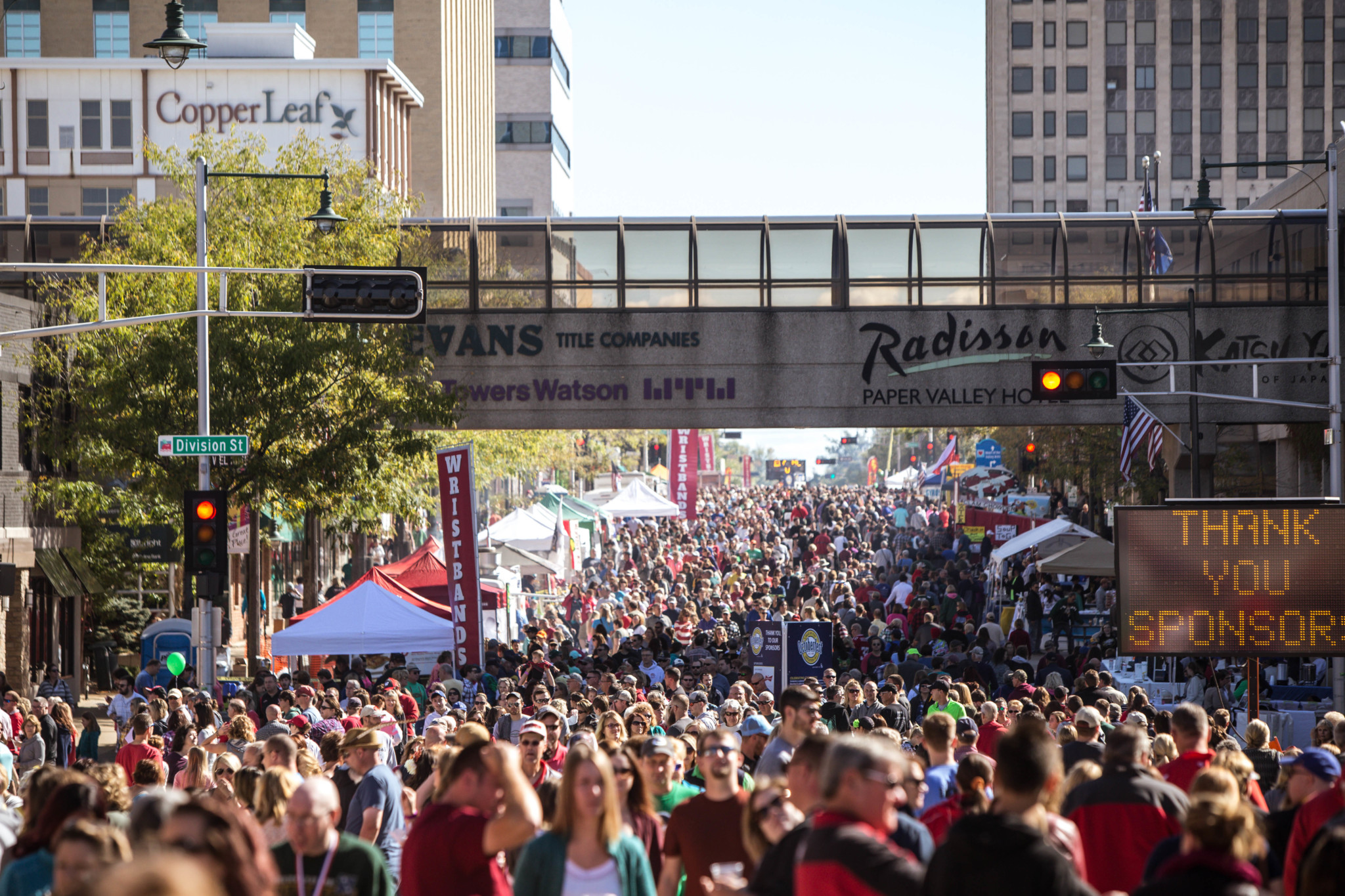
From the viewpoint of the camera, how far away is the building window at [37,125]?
63.1 m

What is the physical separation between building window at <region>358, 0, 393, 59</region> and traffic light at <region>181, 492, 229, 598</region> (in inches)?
2316

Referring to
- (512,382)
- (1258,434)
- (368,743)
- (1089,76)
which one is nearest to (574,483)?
(1089,76)

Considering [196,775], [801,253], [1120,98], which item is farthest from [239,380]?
[1120,98]

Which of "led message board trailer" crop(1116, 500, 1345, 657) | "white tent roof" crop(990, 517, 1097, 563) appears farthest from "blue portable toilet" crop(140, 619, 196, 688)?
"led message board trailer" crop(1116, 500, 1345, 657)

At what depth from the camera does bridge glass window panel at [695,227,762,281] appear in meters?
29.2

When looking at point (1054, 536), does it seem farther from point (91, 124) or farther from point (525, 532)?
point (91, 124)

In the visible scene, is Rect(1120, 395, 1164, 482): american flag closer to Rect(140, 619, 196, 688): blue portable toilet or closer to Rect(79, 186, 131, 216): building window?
Rect(140, 619, 196, 688): blue portable toilet

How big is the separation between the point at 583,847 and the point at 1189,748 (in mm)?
4428

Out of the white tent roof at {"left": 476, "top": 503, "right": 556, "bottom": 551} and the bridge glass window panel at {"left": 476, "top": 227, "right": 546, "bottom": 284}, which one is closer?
the bridge glass window panel at {"left": 476, "top": 227, "right": 546, "bottom": 284}

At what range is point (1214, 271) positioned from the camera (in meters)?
28.6

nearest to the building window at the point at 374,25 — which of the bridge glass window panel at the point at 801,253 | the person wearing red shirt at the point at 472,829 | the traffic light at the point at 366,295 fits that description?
the bridge glass window panel at the point at 801,253

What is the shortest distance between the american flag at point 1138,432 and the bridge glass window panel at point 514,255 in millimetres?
10495

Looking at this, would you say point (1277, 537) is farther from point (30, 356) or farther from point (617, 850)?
point (30, 356)

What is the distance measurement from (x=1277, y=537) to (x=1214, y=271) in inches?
674
